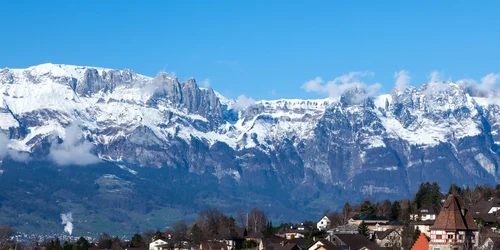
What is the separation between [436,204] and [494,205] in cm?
1926

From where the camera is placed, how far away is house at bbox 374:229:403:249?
132 m

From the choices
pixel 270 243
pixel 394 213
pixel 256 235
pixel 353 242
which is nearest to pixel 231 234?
pixel 256 235

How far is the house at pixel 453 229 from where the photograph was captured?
87.0 m

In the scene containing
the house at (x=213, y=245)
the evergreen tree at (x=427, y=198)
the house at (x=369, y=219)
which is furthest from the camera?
the house at (x=369, y=219)

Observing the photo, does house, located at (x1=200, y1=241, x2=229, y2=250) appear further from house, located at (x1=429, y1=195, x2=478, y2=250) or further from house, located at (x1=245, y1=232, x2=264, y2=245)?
house, located at (x1=429, y1=195, x2=478, y2=250)

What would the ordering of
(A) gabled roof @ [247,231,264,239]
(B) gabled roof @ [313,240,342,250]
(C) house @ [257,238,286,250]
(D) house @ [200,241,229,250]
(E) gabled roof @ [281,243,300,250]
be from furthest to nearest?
(A) gabled roof @ [247,231,264,239] < (D) house @ [200,241,229,250] < (C) house @ [257,238,286,250] < (E) gabled roof @ [281,243,300,250] < (B) gabled roof @ [313,240,342,250]

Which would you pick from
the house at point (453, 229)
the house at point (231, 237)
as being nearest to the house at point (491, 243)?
the house at point (453, 229)

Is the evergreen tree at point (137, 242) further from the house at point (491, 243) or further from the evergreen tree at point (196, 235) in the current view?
the house at point (491, 243)

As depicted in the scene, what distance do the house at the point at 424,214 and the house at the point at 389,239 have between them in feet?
21.3

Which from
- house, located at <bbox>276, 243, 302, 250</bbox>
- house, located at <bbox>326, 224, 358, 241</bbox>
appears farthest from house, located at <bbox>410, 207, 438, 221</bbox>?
house, located at <bbox>276, 243, 302, 250</bbox>

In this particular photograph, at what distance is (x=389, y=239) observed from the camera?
447ft

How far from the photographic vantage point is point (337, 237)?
133625 mm

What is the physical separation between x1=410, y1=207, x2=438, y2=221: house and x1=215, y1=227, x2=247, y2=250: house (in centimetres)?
2870

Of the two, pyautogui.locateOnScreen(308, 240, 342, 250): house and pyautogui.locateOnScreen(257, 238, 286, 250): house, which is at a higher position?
pyautogui.locateOnScreen(257, 238, 286, 250): house
